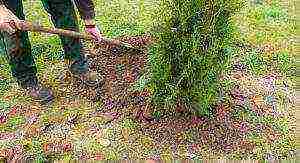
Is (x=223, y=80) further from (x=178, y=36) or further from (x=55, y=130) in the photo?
(x=55, y=130)

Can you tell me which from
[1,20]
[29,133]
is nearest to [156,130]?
[29,133]

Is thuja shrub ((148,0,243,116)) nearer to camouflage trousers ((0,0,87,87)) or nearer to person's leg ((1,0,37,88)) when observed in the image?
camouflage trousers ((0,0,87,87))

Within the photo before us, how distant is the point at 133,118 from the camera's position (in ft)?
16.1

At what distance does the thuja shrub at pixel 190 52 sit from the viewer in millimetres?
4137

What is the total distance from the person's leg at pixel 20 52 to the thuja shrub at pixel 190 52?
4.17 feet

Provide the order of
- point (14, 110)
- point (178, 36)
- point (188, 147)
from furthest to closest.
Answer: point (14, 110) < point (188, 147) < point (178, 36)

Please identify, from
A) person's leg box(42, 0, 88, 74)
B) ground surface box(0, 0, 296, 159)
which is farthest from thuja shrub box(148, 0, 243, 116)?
person's leg box(42, 0, 88, 74)

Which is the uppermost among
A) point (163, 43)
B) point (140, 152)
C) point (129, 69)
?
point (163, 43)

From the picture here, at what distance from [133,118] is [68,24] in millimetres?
1149

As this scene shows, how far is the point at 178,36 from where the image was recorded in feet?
14.0

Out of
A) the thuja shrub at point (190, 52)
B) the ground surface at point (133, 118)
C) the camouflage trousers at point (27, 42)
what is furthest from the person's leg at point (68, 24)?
the thuja shrub at point (190, 52)

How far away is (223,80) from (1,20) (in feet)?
6.84

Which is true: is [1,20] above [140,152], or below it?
above

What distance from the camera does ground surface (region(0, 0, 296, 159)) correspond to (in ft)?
15.4
